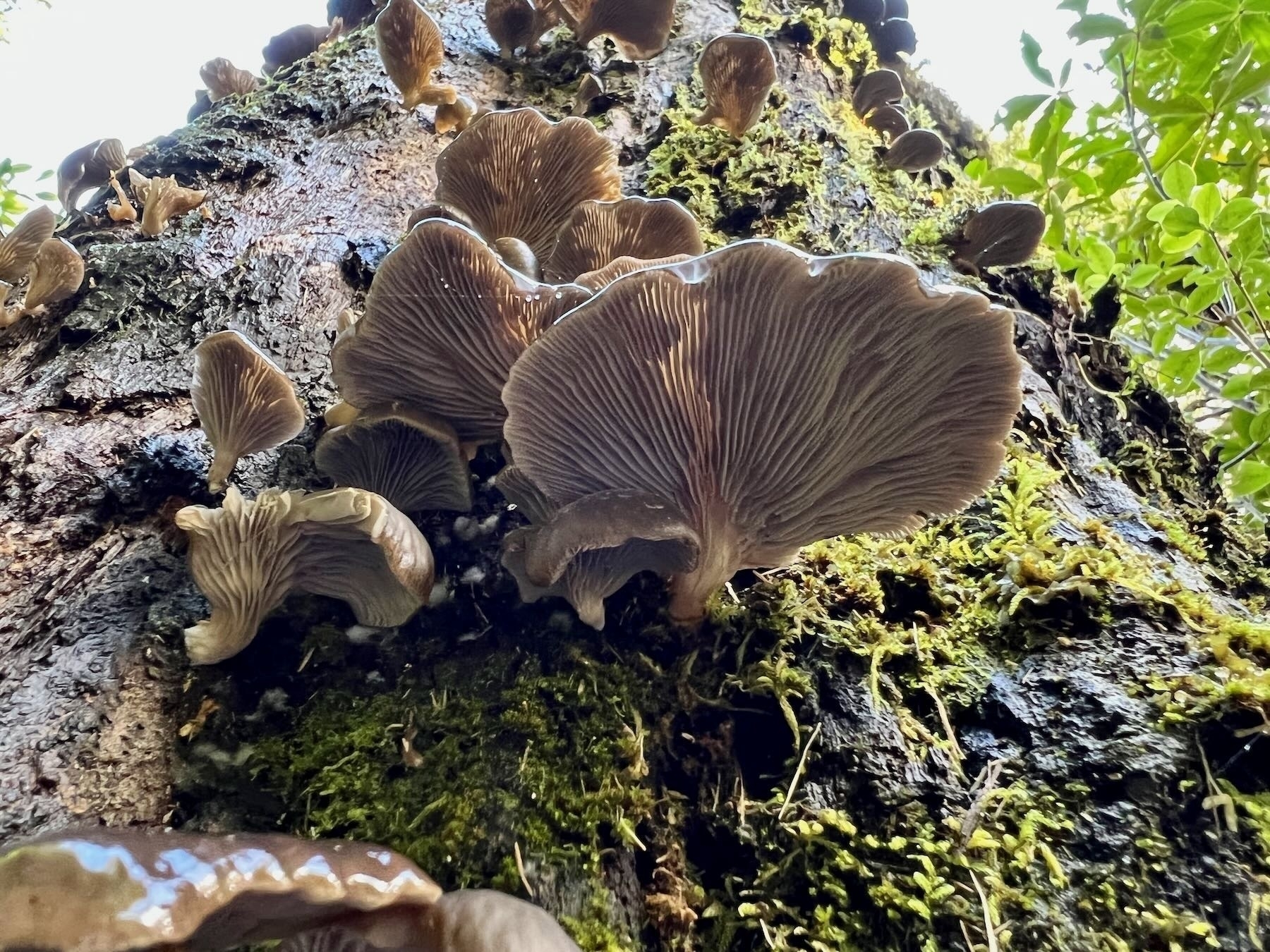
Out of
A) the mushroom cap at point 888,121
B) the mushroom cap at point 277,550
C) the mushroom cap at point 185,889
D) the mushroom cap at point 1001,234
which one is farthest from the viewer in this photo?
the mushroom cap at point 888,121

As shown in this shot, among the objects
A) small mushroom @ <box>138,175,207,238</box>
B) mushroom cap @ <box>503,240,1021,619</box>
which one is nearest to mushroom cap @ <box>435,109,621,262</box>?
small mushroom @ <box>138,175,207,238</box>

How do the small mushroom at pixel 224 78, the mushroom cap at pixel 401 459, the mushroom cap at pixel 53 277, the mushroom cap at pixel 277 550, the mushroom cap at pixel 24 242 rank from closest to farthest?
1. the mushroom cap at pixel 277 550
2. the mushroom cap at pixel 401 459
3. the mushroom cap at pixel 53 277
4. the mushroom cap at pixel 24 242
5. the small mushroom at pixel 224 78

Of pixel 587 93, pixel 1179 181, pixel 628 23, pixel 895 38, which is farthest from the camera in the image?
pixel 895 38

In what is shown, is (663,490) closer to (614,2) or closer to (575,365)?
(575,365)

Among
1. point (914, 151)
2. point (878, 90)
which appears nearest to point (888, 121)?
point (878, 90)

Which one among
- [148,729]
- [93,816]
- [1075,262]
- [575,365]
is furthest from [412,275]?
[1075,262]

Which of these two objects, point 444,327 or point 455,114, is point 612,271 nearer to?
point 444,327

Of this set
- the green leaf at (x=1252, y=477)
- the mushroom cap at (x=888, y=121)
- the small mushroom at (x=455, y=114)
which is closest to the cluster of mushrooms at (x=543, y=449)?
the small mushroom at (x=455, y=114)

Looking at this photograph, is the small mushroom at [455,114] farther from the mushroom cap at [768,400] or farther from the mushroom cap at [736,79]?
the mushroom cap at [768,400]
